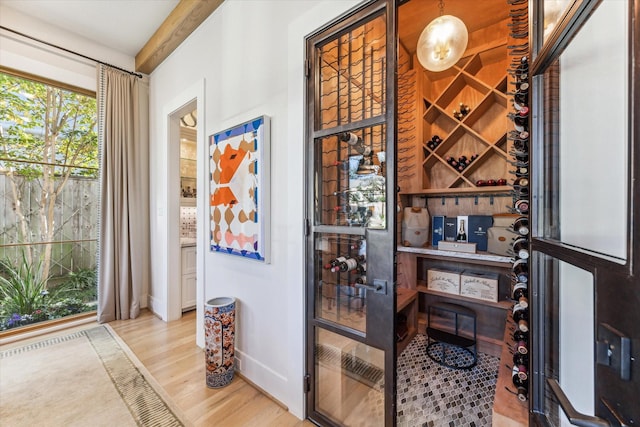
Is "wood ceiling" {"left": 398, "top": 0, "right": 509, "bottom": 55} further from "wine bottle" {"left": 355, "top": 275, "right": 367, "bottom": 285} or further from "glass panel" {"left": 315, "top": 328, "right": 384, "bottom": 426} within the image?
"glass panel" {"left": 315, "top": 328, "right": 384, "bottom": 426}

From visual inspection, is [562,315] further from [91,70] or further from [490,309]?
[91,70]

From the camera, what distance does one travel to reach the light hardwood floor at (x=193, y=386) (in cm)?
162

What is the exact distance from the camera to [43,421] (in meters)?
1.59

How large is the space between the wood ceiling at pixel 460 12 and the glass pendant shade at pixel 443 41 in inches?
16.8

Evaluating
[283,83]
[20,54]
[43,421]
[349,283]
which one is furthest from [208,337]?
[20,54]

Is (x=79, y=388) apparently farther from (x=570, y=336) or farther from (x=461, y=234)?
(x=461, y=234)

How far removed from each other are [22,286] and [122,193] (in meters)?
1.32

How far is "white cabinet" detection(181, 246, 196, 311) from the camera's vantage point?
3207 millimetres

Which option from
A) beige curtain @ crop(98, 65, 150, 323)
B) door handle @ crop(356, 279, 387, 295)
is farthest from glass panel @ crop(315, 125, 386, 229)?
beige curtain @ crop(98, 65, 150, 323)

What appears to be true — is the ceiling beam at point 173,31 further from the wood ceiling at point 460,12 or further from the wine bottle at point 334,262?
the wine bottle at point 334,262

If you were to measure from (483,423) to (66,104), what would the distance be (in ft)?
16.0

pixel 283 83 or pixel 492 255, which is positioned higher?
pixel 283 83

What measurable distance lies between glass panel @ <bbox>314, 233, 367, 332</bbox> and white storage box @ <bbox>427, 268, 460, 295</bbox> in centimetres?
151

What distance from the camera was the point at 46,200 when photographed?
2.89 m
